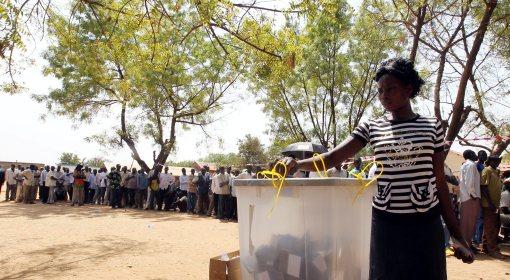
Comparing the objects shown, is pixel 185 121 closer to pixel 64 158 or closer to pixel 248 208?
pixel 248 208

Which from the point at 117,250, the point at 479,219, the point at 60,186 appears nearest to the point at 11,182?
the point at 60,186

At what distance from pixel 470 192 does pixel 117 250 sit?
5.89m

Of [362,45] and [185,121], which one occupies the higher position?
[362,45]

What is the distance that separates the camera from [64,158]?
6812 centimetres

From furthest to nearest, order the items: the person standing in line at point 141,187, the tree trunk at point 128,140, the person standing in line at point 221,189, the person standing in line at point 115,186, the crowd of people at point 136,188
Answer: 1. the tree trunk at point 128,140
2. the person standing in line at point 115,186
3. the person standing in line at point 141,187
4. the crowd of people at point 136,188
5. the person standing in line at point 221,189

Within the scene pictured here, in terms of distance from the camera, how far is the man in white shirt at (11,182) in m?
17.8

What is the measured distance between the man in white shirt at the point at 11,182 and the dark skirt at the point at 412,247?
18681mm

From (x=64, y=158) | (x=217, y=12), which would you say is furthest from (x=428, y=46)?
(x=64, y=158)

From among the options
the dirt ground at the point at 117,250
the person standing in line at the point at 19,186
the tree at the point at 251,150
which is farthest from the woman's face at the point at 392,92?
the tree at the point at 251,150

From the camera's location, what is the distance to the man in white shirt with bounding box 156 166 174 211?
15914mm

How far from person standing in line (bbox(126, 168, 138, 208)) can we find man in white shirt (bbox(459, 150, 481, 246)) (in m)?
12.2

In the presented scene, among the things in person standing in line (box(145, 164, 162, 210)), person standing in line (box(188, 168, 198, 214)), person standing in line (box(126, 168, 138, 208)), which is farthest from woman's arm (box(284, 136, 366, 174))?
person standing in line (box(126, 168, 138, 208))

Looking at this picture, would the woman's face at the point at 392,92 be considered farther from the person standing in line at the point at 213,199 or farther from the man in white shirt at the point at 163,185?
the man in white shirt at the point at 163,185

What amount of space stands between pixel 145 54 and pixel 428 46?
22.5ft
